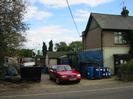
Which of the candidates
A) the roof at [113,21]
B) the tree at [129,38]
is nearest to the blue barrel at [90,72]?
the roof at [113,21]

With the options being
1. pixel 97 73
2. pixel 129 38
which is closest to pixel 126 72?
pixel 97 73

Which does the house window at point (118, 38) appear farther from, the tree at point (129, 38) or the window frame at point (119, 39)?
the tree at point (129, 38)

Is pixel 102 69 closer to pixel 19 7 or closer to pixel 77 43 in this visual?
pixel 19 7

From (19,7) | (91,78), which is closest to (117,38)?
(91,78)

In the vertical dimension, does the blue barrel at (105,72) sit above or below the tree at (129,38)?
below

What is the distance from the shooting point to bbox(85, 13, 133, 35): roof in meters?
34.7

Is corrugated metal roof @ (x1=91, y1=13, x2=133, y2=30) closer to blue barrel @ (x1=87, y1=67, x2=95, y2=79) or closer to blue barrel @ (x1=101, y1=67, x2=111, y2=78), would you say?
blue barrel @ (x1=101, y1=67, x2=111, y2=78)

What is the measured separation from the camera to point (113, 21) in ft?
120

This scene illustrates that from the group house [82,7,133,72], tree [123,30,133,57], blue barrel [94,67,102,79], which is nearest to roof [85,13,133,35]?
house [82,7,133,72]

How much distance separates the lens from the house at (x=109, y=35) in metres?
33.5

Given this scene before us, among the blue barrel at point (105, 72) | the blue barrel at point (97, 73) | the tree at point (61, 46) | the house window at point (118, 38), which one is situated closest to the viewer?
the blue barrel at point (97, 73)

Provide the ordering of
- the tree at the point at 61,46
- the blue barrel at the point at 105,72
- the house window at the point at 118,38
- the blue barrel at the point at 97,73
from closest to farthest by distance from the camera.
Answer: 1. the blue barrel at the point at 97,73
2. the blue barrel at the point at 105,72
3. the house window at the point at 118,38
4. the tree at the point at 61,46

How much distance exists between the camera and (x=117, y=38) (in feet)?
115

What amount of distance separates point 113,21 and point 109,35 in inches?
117
